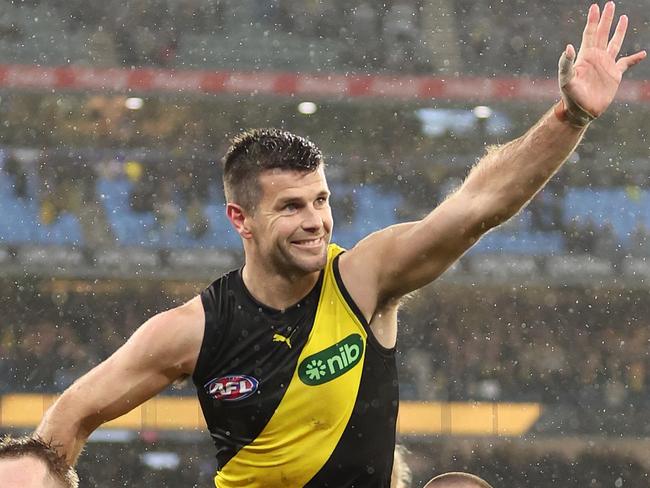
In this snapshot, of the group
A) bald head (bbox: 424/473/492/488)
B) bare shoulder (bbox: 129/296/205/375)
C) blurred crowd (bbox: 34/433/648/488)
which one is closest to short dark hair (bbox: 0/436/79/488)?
bare shoulder (bbox: 129/296/205/375)

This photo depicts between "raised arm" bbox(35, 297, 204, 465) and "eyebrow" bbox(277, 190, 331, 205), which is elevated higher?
"eyebrow" bbox(277, 190, 331, 205)

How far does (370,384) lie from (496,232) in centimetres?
1298

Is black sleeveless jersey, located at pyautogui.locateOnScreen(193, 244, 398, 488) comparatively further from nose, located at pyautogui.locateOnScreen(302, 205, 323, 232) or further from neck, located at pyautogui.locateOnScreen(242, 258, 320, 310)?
nose, located at pyautogui.locateOnScreen(302, 205, 323, 232)

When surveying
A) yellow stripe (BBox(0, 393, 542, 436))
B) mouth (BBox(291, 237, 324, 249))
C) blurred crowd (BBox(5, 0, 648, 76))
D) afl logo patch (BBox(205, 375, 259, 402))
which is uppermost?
blurred crowd (BBox(5, 0, 648, 76))

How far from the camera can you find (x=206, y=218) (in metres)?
15.9

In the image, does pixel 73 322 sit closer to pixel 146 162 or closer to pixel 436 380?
pixel 146 162

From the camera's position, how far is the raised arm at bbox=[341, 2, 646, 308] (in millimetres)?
3016

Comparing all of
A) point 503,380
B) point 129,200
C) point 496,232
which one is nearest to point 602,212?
point 496,232

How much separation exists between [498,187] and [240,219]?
0.76m

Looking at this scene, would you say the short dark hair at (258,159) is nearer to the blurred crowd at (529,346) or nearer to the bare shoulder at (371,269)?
the bare shoulder at (371,269)

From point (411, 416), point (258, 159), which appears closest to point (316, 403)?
point (258, 159)

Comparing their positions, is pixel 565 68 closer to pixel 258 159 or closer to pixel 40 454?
pixel 258 159

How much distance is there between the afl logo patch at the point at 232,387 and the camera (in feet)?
11.0

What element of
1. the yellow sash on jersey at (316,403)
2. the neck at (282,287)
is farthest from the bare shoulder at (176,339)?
the yellow sash on jersey at (316,403)
